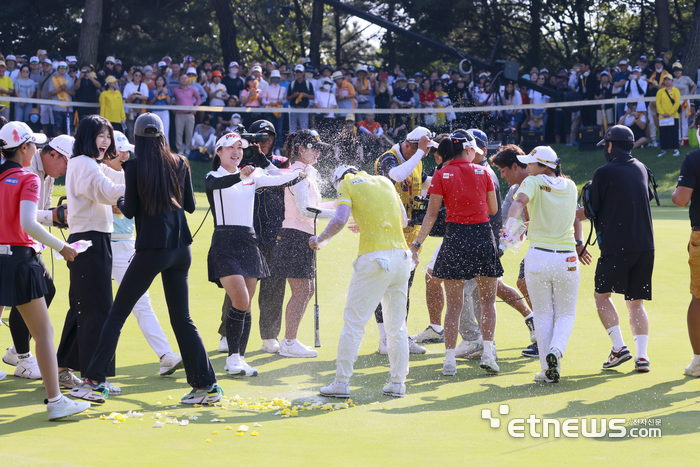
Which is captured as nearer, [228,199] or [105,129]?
[105,129]

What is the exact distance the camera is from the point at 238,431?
16.0 feet

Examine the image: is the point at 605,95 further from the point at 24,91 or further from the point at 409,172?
the point at 409,172

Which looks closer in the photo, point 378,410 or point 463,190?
point 378,410

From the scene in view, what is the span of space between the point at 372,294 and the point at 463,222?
1.26 meters

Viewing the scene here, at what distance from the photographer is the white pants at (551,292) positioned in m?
6.29

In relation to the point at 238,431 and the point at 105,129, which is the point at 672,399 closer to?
the point at 238,431

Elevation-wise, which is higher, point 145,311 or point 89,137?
point 89,137

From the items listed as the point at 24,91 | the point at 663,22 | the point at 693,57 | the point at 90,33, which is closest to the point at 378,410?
the point at 24,91

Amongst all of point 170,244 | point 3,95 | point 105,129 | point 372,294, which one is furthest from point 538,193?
point 3,95

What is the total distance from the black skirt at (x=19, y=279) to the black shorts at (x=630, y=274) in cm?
442

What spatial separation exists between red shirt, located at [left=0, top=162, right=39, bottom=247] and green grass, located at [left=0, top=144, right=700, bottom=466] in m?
1.17

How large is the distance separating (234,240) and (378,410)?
6.03ft

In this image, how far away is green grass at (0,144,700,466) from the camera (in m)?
4.43

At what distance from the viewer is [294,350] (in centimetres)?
729
